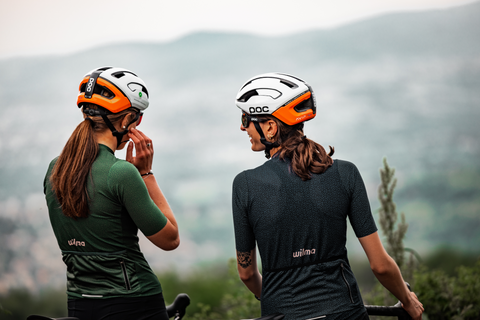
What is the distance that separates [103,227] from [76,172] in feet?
0.99

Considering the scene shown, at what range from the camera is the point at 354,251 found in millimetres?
6613

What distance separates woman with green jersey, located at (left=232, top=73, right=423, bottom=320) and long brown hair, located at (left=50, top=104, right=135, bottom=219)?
2.41 ft

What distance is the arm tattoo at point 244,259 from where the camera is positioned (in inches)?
92.5

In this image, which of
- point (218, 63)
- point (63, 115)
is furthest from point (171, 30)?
point (63, 115)

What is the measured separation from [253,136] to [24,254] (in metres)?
5.01

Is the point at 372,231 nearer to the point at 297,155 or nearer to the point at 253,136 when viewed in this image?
the point at 297,155

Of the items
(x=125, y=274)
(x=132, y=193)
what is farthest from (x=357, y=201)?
(x=125, y=274)

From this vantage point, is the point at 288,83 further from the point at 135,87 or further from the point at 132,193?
the point at 132,193

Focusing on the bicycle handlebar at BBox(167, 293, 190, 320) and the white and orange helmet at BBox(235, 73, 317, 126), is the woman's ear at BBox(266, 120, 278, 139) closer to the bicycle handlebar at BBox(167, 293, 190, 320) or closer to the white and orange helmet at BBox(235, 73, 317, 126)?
the white and orange helmet at BBox(235, 73, 317, 126)

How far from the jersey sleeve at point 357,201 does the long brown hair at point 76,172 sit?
1235 mm

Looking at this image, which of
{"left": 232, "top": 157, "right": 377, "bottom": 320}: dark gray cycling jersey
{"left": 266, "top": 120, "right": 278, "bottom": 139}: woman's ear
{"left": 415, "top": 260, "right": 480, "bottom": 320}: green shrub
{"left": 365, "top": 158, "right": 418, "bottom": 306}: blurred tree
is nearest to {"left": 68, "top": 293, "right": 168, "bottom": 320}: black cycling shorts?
{"left": 232, "top": 157, "right": 377, "bottom": 320}: dark gray cycling jersey

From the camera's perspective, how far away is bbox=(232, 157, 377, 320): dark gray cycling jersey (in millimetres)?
2098

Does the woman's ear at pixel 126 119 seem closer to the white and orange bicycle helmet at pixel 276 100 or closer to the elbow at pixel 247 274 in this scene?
the white and orange bicycle helmet at pixel 276 100

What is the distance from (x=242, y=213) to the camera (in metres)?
2.22
